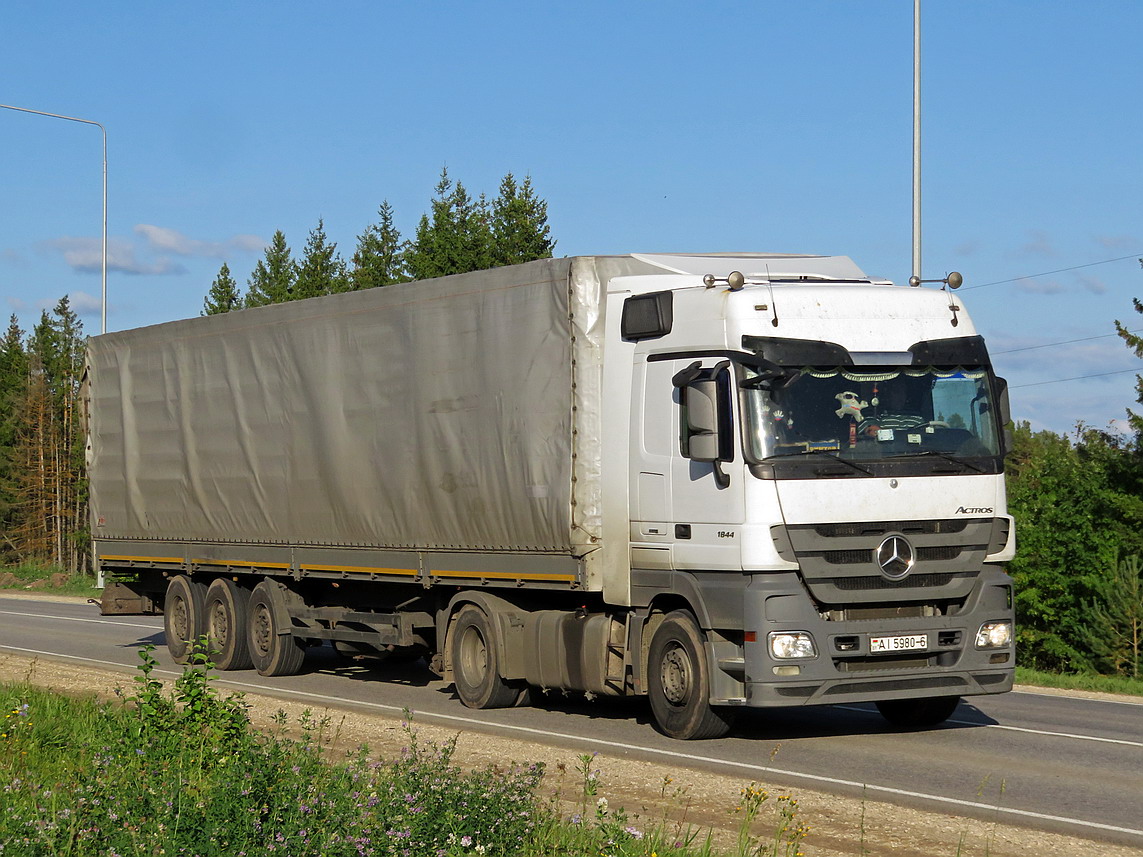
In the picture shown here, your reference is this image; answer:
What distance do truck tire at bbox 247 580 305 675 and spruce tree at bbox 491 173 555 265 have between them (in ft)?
123

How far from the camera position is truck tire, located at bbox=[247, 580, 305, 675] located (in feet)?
60.1

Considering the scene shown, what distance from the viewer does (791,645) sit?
1160cm

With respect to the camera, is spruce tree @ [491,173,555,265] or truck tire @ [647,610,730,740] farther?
spruce tree @ [491,173,555,265]

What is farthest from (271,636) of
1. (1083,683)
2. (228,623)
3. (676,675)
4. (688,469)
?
(1083,683)

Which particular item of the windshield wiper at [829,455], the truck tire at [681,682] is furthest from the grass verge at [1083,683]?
the windshield wiper at [829,455]

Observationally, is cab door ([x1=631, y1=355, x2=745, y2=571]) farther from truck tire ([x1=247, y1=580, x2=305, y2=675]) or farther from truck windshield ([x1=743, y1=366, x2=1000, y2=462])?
truck tire ([x1=247, y1=580, x2=305, y2=675])

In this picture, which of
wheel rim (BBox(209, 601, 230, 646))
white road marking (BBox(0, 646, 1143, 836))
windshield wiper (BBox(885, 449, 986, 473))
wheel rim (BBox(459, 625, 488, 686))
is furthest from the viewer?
wheel rim (BBox(209, 601, 230, 646))

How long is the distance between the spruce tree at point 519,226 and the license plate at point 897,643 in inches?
1743

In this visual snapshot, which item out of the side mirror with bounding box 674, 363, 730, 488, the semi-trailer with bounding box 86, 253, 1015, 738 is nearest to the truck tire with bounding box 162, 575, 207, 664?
the semi-trailer with bounding box 86, 253, 1015, 738

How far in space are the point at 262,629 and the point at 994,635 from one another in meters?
9.73

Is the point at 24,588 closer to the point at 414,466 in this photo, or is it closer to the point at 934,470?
the point at 414,466

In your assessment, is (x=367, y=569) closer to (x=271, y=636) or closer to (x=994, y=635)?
(x=271, y=636)

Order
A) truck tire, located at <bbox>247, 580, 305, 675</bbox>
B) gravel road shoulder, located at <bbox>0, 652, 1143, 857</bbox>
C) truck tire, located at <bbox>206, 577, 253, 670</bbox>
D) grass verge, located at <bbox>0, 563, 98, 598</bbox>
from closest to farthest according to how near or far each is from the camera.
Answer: gravel road shoulder, located at <bbox>0, 652, 1143, 857</bbox> < truck tire, located at <bbox>247, 580, 305, 675</bbox> < truck tire, located at <bbox>206, 577, 253, 670</bbox> < grass verge, located at <bbox>0, 563, 98, 598</bbox>

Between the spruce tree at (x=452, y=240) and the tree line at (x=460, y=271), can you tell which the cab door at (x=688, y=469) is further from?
the spruce tree at (x=452, y=240)
